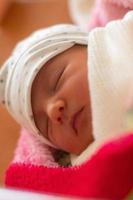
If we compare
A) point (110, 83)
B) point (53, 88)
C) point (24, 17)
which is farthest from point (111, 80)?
point (24, 17)

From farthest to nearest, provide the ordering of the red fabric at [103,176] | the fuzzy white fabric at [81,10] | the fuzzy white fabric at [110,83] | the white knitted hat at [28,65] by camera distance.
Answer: the fuzzy white fabric at [81,10] < the white knitted hat at [28,65] < the fuzzy white fabric at [110,83] < the red fabric at [103,176]

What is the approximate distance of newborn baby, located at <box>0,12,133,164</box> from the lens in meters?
0.66

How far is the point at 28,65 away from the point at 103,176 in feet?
1.02

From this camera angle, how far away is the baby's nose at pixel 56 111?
2.30 feet

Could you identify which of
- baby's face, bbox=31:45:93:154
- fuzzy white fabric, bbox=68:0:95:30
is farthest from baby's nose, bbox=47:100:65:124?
fuzzy white fabric, bbox=68:0:95:30

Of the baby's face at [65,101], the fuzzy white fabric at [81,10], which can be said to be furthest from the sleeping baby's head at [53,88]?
the fuzzy white fabric at [81,10]

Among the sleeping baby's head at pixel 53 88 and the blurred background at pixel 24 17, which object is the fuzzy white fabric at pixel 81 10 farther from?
the sleeping baby's head at pixel 53 88

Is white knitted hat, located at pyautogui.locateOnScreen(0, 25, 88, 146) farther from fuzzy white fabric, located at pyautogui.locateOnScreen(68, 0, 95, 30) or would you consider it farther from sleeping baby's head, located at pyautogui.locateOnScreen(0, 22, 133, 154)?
fuzzy white fabric, located at pyautogui.locateOnScreen(68, 0, 95, 30)

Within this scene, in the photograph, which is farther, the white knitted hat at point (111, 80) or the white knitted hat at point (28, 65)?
the white knitted hat at point (28, 65)

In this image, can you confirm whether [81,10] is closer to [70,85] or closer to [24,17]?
[24,17]

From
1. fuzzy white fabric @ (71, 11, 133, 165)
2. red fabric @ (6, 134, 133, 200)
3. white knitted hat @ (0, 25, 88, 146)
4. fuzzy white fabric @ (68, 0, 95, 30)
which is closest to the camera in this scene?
red fabric @ (6, 134, 133, 200)

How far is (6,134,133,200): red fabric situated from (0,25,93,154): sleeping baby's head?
0.26ft

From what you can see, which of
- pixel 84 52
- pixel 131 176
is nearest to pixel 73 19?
pixel 84 52

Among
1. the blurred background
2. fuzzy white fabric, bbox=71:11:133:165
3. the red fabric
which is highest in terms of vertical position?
the blurred background
